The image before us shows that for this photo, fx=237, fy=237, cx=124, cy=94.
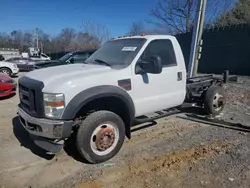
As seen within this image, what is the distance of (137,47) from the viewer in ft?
14.1

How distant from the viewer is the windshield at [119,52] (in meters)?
4.21

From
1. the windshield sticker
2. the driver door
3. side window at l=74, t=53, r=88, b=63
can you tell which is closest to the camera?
the driver door

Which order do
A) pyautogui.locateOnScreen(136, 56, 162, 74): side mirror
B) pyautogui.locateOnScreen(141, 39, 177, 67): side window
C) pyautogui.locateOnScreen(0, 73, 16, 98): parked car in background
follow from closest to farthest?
pyautogui.locateOnScreen(136, 56, 162, 74): side mirror, pyautogui.locateOnScreen(141, 39, 177, 67): side window, pyautogui.locateOnScreen(0, 73, 16, 98): parked car in background

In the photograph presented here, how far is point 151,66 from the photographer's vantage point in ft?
13.1

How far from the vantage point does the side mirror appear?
3.99 meters

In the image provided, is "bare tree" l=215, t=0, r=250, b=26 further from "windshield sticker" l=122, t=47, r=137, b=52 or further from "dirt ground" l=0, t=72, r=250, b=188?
"windshield sticker" l=122, t=47, r=137, b=52

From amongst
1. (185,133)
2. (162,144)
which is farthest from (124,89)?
→ (185,133)

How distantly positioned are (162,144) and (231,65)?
1076 cm

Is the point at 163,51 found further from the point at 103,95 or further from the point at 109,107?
the point at 103,95

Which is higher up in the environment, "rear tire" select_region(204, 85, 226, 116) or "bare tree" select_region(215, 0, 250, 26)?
"bare tree" select_region(215, 0, 250, 26)

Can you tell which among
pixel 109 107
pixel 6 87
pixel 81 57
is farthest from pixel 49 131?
pixel 81 57

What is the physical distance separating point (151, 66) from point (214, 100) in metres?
2.79

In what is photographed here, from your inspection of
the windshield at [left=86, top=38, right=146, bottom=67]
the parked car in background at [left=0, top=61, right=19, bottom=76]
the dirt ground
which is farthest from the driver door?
the parked car in background at [left=0, top=61, right=19, bottom=76]

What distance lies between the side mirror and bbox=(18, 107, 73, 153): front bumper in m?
1.53
